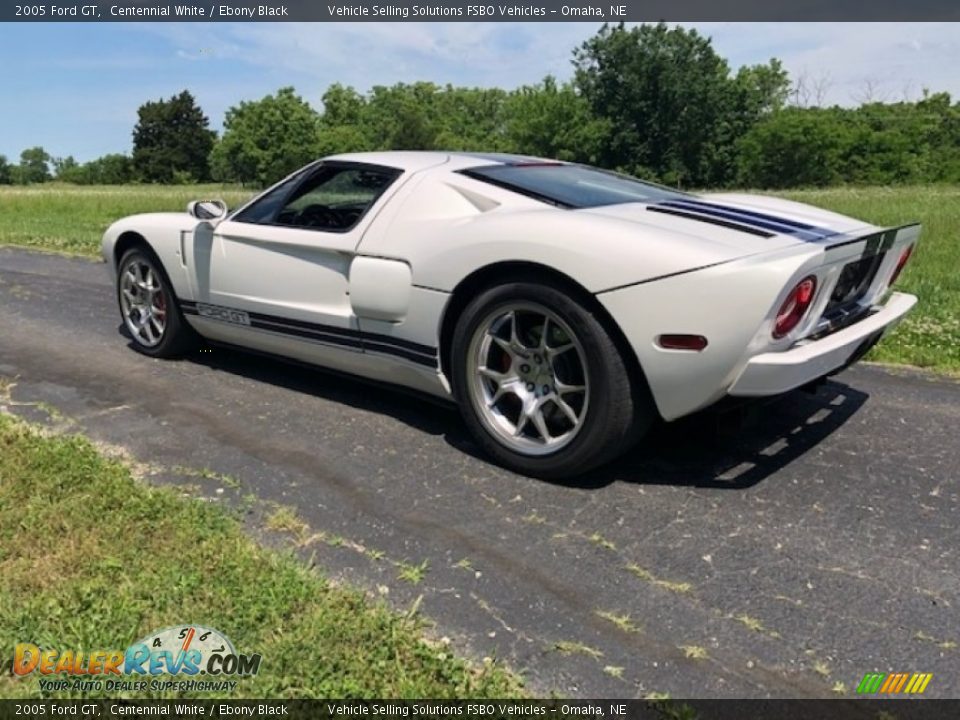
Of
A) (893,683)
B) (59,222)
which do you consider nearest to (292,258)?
(893,683)

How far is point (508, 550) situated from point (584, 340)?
826 mm

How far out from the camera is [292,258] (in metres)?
4.02

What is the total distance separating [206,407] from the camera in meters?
4.14

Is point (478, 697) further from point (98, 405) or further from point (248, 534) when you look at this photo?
point (98, 405)

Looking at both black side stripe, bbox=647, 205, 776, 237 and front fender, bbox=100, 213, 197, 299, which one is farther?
front fender, bbox=100, 213, 197, 299

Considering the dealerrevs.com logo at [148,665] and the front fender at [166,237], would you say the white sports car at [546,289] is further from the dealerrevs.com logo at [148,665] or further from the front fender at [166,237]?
the dealerrevs.com logo at [148,665]

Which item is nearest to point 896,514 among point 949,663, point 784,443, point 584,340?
point 784,443

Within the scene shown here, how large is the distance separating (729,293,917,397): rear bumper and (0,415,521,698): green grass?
1366 mm

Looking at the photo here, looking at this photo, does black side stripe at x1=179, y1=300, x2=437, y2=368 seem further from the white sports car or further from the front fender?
the front fender

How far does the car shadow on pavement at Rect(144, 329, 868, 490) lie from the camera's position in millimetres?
3225

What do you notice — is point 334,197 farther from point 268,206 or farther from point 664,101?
point 664,101

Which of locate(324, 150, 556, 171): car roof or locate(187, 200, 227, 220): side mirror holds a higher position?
locate(324, 150, 556, 171): car roof

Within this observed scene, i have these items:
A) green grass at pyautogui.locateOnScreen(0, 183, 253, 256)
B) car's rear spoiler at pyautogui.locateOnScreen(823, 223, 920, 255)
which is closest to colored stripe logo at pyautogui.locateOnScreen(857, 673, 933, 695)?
car's rear spoiler at pyautogui.locateOnScreen(823, 223, 920, 255)

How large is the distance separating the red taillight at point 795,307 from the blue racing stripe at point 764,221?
30cm
